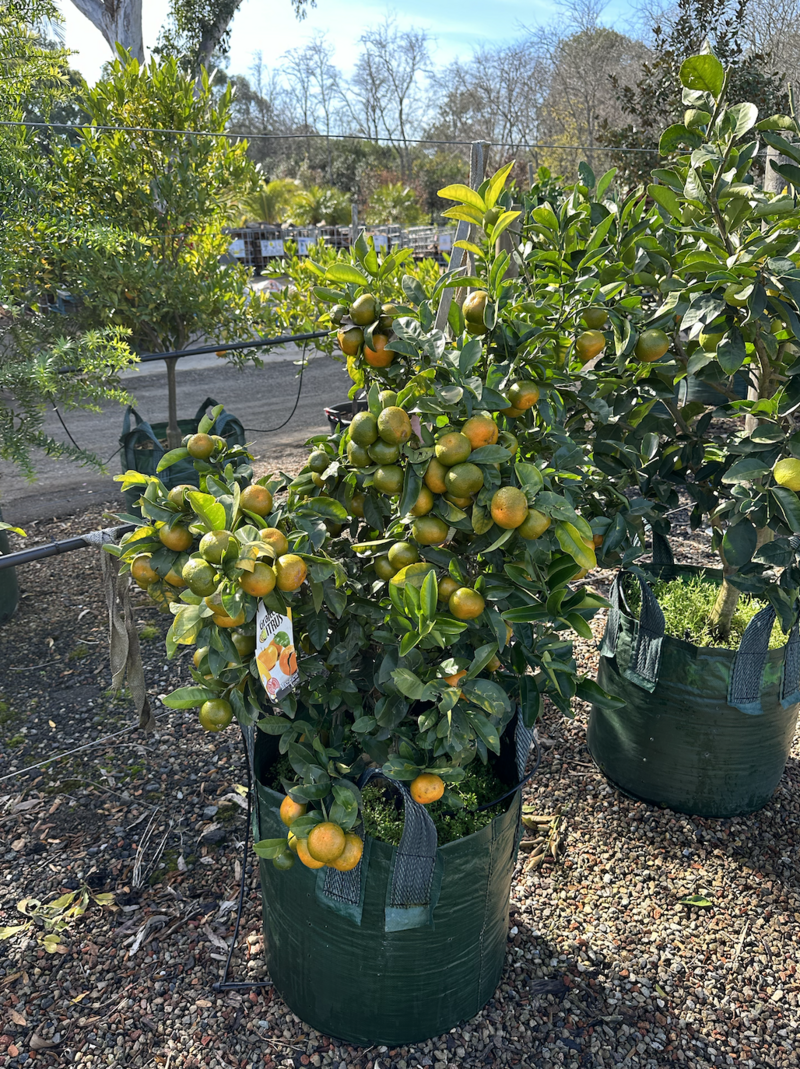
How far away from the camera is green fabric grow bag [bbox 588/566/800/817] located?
199cm

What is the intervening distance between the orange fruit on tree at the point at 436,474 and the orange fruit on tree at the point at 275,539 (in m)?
0.25

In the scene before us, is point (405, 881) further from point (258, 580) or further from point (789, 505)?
point (789, 505)

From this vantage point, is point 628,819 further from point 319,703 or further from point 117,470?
point 117,470

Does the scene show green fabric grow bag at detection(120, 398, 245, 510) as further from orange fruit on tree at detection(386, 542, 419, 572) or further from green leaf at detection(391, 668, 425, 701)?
green leaf at detection(391, 668, 425, 701)

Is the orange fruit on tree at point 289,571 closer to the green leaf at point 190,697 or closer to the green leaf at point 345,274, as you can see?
the green leaf at point 190,697

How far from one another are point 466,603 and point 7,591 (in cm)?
282

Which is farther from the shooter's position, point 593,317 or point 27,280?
point 27,280

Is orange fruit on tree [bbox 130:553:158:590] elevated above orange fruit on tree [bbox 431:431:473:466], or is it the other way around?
orange fruit on tree [bbox 431:431:473:466]

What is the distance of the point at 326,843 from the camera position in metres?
1.24

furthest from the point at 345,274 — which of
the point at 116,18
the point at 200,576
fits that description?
the point at 116,18

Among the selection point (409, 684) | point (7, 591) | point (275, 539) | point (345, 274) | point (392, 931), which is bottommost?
point (7, 591)

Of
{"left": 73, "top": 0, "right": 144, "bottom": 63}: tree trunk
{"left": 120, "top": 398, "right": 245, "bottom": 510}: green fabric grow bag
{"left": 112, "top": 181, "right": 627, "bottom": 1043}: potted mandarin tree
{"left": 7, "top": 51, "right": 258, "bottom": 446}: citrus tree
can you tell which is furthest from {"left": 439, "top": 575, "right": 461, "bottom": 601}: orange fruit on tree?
{"left": 73, "top": 0, "right": 144, "bottom": 63}: tree trunk

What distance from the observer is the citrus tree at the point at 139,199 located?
328 centimetres

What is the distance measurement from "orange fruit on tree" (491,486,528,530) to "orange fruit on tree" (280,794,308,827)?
0.63m
